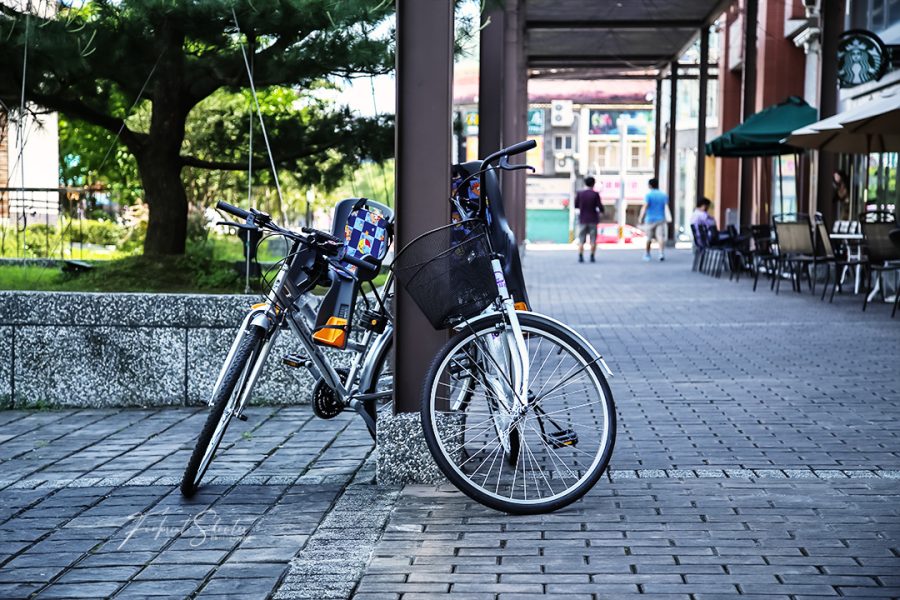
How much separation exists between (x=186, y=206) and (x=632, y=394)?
333 cm

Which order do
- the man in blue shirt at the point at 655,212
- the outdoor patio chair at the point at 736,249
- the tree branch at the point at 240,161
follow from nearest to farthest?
the tree branch at the point at 240,161
the outdoor patio chair at the point at 736,249
the man in blue shirt at the point at 655,212

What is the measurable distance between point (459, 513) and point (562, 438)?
56cm

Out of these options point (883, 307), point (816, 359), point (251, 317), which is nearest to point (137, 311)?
point (251, 317)

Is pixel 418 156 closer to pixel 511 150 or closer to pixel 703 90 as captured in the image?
pixel 511 150

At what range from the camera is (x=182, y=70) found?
8375 mm

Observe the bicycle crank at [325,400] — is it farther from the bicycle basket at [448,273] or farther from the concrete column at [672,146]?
the concrete column at [672,146]

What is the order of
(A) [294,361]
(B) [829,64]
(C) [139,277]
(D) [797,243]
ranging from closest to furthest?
(A) [294,361] < (C) [139,277] < (D) [797,243] < (B) [829,64]

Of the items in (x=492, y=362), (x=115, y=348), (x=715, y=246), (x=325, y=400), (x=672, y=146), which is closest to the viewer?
(x=492, y=362)

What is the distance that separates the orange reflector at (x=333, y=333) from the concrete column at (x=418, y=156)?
231 millimetres

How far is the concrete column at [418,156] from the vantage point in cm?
513

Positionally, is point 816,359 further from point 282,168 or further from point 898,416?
point 282,168

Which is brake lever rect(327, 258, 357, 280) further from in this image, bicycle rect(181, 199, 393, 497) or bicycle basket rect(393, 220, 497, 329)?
bicycle basket rect(393, 220, 497, 329)

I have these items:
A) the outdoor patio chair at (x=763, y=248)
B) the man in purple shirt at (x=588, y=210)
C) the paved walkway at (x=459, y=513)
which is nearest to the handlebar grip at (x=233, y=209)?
the paved walkway at (x=459, y=513)

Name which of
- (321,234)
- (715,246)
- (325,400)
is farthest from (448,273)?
(715,246)
